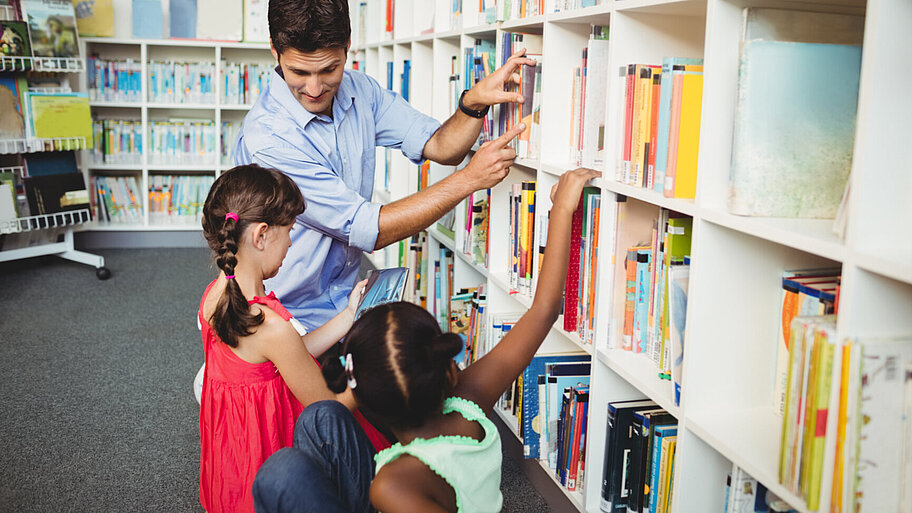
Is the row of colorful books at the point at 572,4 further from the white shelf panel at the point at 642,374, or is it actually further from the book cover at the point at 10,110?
the book cover at the point at 10,110

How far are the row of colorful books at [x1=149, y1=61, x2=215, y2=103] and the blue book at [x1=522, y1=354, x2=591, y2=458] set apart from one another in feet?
13.8

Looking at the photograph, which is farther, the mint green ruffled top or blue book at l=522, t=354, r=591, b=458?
blue book at l=522, t=354, r=591, b=458

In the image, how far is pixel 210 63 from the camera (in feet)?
18.2

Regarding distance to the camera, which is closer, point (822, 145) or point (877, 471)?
point (877, 471)

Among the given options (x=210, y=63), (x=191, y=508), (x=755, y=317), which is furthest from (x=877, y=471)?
(x=210, y=63)

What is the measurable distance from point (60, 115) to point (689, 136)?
408cm

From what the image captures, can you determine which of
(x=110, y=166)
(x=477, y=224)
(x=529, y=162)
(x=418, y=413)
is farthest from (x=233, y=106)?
(x=418, y=413)

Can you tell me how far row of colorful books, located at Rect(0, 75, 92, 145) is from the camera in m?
4.33

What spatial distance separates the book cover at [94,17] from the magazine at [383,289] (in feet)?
13.7

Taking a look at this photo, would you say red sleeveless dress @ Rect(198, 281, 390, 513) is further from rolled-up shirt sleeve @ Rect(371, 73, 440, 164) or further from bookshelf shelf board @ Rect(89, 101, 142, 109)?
bookshelf shelf board @ Rect(89, 101, 142, 109)

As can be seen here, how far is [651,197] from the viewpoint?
1.44 metres

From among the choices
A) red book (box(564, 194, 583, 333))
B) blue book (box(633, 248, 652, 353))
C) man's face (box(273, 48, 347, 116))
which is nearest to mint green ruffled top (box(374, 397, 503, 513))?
blue book (box(633, 248, 652, 353))

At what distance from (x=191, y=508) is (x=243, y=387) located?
0.68m

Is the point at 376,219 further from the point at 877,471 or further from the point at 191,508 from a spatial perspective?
the point at 877,471
